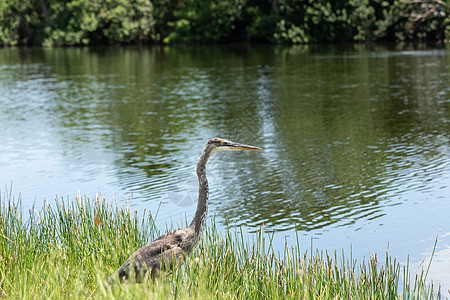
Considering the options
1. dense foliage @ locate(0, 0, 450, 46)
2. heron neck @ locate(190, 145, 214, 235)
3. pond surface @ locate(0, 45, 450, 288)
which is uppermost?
dense foliage @ locate(0, 0, 450, 46)

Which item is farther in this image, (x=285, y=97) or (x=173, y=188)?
(x=285, y=97)

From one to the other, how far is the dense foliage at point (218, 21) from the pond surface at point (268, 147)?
1993 cm

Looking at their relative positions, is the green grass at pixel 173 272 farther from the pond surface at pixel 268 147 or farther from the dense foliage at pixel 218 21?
the dense foliage at pixel 218 21

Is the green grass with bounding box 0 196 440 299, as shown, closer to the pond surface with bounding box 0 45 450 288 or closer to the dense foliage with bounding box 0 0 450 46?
the pond surface with bounding box 0 45 450 288

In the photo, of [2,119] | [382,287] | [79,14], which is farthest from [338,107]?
[79,14]

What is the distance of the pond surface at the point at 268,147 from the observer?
469 inches

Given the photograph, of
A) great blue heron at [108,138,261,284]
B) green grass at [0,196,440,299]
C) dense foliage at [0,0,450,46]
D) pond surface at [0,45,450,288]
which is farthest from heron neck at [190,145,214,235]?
dense foliage at [0,0,450,46]

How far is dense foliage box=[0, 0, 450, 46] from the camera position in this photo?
57.6 metres

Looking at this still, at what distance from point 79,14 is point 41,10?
10.2m

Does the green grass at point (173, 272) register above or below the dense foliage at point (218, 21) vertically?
below

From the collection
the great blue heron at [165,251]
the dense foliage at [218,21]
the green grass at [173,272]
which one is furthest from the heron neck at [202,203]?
the dense foliage at [218,21]

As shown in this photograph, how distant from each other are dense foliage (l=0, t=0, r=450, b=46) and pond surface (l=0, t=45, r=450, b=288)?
1993 cm

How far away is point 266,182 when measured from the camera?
14398mm

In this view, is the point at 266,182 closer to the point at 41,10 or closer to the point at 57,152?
the point at 57,152
